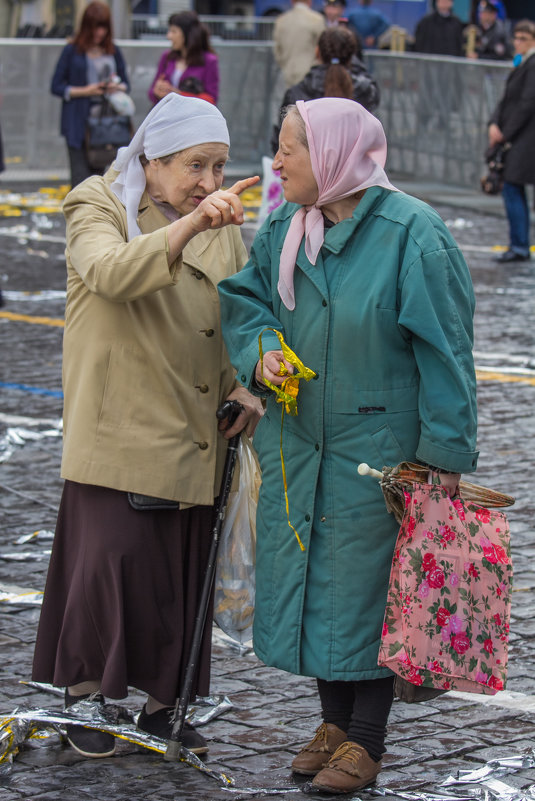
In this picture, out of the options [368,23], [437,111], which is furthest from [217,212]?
→ [368,23]

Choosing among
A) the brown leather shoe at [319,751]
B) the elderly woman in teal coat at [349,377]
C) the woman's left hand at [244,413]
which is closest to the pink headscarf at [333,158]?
the elderly woman in teal coat at [349,377]

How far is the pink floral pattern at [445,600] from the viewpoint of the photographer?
3678 millimetres

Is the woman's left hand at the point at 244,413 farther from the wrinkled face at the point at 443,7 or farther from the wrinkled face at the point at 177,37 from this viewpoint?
the wrinkled face at the point at 443,7

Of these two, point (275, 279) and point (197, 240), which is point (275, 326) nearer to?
point (275, 279)

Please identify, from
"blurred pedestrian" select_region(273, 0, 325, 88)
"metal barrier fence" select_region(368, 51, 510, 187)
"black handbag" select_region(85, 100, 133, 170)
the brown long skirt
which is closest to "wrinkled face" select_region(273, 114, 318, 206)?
the brown long skirt

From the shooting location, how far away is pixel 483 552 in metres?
3.75

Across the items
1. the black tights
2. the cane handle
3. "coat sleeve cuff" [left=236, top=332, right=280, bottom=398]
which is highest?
"coat sleeve cuff" [left=236, top=332, right=280, bottom=398]

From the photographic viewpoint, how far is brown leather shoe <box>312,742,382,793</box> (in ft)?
12.6

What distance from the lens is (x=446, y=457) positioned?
12.1 ft

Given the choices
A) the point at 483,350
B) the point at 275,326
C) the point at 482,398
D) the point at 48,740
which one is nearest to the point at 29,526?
the point at 48,740

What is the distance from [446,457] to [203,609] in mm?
840

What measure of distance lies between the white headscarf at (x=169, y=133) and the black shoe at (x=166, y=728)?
4.51 feet

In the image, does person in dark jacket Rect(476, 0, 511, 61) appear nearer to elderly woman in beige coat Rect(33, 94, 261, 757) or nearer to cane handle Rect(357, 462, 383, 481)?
elderly woman in beige coat Rect(33, 94, 261, 757)

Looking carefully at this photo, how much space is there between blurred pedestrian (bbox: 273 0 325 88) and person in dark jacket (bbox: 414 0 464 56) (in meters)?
5.72
